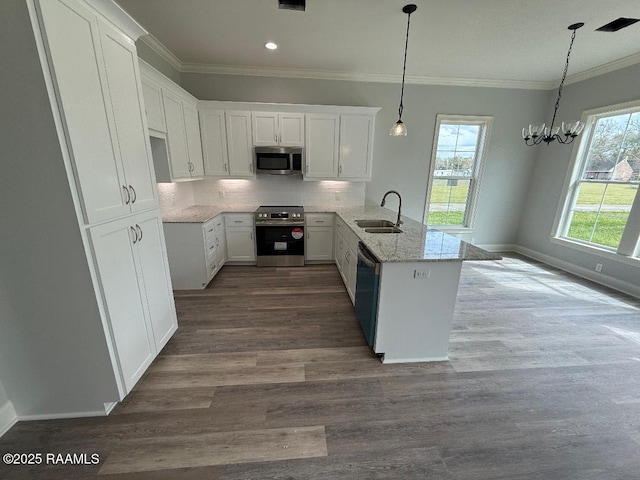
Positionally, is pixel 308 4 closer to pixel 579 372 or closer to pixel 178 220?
pixel 178 220

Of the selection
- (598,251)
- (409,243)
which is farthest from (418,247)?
(598,251)

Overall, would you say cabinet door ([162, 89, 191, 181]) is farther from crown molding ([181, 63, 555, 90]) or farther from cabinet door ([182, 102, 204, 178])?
crown molding ([181, 63, 555, 90])

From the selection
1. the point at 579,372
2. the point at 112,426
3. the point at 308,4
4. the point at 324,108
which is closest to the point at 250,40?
the point at 308,4

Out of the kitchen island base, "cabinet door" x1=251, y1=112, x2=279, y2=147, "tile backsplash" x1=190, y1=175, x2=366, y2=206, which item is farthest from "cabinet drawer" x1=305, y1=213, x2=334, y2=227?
the kitchen island base

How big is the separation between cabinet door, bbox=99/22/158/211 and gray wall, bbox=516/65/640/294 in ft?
18.8

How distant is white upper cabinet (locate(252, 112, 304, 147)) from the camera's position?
374 cm

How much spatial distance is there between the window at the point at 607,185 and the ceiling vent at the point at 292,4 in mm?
4448

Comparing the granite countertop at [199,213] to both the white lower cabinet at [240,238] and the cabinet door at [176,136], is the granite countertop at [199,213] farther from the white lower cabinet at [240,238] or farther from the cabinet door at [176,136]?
the cabinet door at [176,136]

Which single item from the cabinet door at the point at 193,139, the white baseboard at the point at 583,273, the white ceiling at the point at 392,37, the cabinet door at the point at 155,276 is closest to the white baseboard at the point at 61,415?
the cabinet door at the point at 155,276

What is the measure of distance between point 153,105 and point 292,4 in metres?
1.66

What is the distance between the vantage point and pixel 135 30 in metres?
1.71

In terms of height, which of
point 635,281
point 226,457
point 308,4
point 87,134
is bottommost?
point 226,457

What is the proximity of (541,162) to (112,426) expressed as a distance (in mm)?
6643

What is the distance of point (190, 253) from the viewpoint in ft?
10.3
